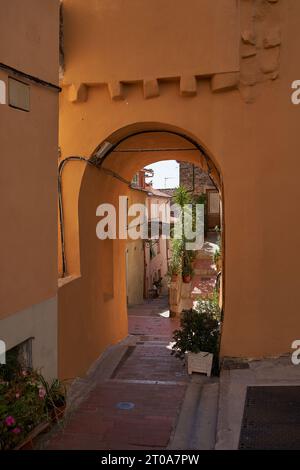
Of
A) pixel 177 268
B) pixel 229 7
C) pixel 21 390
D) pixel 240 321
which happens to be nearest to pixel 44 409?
pixel 21 390

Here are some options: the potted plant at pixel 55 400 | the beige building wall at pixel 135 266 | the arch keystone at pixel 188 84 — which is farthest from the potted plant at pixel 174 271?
the potted plant at pixel 55 400

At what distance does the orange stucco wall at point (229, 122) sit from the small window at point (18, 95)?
2.92m

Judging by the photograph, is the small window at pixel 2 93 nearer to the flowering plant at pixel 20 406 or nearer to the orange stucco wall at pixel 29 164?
the orange stucco wall at pixel 29 164

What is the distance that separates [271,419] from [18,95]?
4576mm

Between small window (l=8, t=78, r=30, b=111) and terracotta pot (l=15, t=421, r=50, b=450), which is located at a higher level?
small window (l=8, t=78, r=30, b=111)

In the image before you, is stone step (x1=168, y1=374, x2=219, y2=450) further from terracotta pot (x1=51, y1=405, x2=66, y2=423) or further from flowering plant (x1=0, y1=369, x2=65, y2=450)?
flowering plant (x1=0, y1=369, x2=65, y2=450)

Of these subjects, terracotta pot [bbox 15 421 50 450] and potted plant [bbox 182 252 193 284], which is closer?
terracotta pot [bbox 15 421 50 450]

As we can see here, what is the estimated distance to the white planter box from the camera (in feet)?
25.5

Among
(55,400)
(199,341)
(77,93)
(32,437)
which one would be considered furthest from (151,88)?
(32,437)

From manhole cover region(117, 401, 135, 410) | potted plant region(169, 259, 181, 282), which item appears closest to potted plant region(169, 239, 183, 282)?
potted plant region(169, 259, 181, 282)

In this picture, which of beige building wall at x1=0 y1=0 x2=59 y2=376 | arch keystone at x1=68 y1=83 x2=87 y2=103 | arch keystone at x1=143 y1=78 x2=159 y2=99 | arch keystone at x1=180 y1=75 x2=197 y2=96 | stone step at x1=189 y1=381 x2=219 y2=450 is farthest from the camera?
arch keystone at x1=68 y1=83 x2=87 y2=103

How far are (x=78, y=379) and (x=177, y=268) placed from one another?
30.7 feet

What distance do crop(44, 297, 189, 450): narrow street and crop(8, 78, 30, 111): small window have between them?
3.69 metres

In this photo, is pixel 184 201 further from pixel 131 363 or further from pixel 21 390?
pixel 21 390
